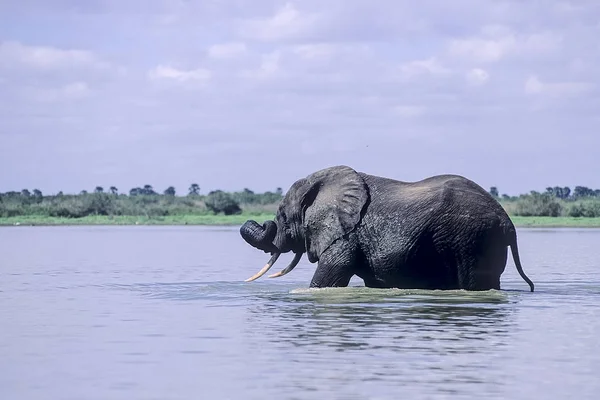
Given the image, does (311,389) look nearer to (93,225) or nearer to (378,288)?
(378,288)

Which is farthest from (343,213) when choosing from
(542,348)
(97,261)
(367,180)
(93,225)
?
(93,225)

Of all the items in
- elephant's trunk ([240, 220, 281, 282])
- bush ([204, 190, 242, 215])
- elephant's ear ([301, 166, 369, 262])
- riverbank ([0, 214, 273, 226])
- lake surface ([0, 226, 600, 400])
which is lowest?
lake surface ([0, 226, 600, 400])

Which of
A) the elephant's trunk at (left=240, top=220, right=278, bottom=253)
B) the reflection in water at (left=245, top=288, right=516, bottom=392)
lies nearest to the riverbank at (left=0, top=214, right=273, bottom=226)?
the elephant's trunk at (left=240, top=220, right=278, bottom=253)

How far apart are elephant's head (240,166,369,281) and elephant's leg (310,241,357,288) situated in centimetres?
16

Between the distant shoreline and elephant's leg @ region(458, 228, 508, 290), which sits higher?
the distant shoreline

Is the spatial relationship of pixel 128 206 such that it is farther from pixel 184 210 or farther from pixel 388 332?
pixel 388 332

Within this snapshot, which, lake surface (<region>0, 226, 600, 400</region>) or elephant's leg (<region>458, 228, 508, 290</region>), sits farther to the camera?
elephant's leg (<region>458, 228, 508, 290</region>)

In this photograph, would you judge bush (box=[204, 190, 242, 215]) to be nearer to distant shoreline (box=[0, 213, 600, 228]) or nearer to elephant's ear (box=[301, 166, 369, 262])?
distant shoreline (box=[0, 213, 600, 228])

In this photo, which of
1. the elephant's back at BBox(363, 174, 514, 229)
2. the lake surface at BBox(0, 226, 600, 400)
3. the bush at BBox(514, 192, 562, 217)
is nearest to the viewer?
the lake surface at BBox(0, 226, 600, 400)

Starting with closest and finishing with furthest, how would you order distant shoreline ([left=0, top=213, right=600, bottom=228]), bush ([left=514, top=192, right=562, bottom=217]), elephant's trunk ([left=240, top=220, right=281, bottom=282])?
1. elephant's trunk ([left=240, top=220, right=281, bottom=282])
2. distant shoreline ([left=0, top=213, right=600, bottom=228])
3. bush ([left=514, top=192, right=562, bottom=217])

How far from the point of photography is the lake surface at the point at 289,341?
1320 cm

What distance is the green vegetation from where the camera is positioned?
80.9 metres

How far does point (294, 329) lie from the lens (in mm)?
17359

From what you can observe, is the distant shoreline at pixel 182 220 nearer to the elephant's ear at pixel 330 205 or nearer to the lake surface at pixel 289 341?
the lake surface at pixel 289 341
